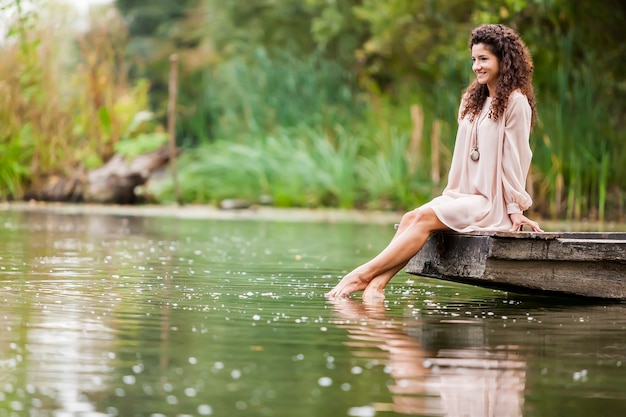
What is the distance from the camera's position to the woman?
7.86 m

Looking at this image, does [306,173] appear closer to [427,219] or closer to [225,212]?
[225,212]

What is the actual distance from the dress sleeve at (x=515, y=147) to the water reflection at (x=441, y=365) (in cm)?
138

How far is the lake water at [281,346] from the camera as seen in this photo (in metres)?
4.36

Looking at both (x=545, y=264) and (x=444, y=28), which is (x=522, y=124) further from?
(x=444, y=28)

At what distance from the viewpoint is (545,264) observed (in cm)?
786

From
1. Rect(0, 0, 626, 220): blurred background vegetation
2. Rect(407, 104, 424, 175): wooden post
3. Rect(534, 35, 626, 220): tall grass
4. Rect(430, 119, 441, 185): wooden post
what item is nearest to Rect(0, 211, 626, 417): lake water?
Rect(534, 35, 626, 220): tall grass

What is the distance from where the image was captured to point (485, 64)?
26.3 ft

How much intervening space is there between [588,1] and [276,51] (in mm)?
9296

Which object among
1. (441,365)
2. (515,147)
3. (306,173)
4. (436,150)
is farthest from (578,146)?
(441,365)

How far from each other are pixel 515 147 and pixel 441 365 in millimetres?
3068

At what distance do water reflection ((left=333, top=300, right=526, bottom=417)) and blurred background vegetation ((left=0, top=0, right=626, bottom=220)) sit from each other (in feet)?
31.8

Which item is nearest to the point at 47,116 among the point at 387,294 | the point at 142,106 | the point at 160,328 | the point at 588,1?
the point at 142,106

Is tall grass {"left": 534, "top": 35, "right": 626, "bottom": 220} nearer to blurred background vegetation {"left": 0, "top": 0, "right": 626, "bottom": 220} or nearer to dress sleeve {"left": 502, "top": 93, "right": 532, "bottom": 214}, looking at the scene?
blurred background vegetation {"left": 0, "top": 0, "right": 626, "bottom": 220}

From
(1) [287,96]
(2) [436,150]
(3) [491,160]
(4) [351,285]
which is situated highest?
(1) [287,96]
